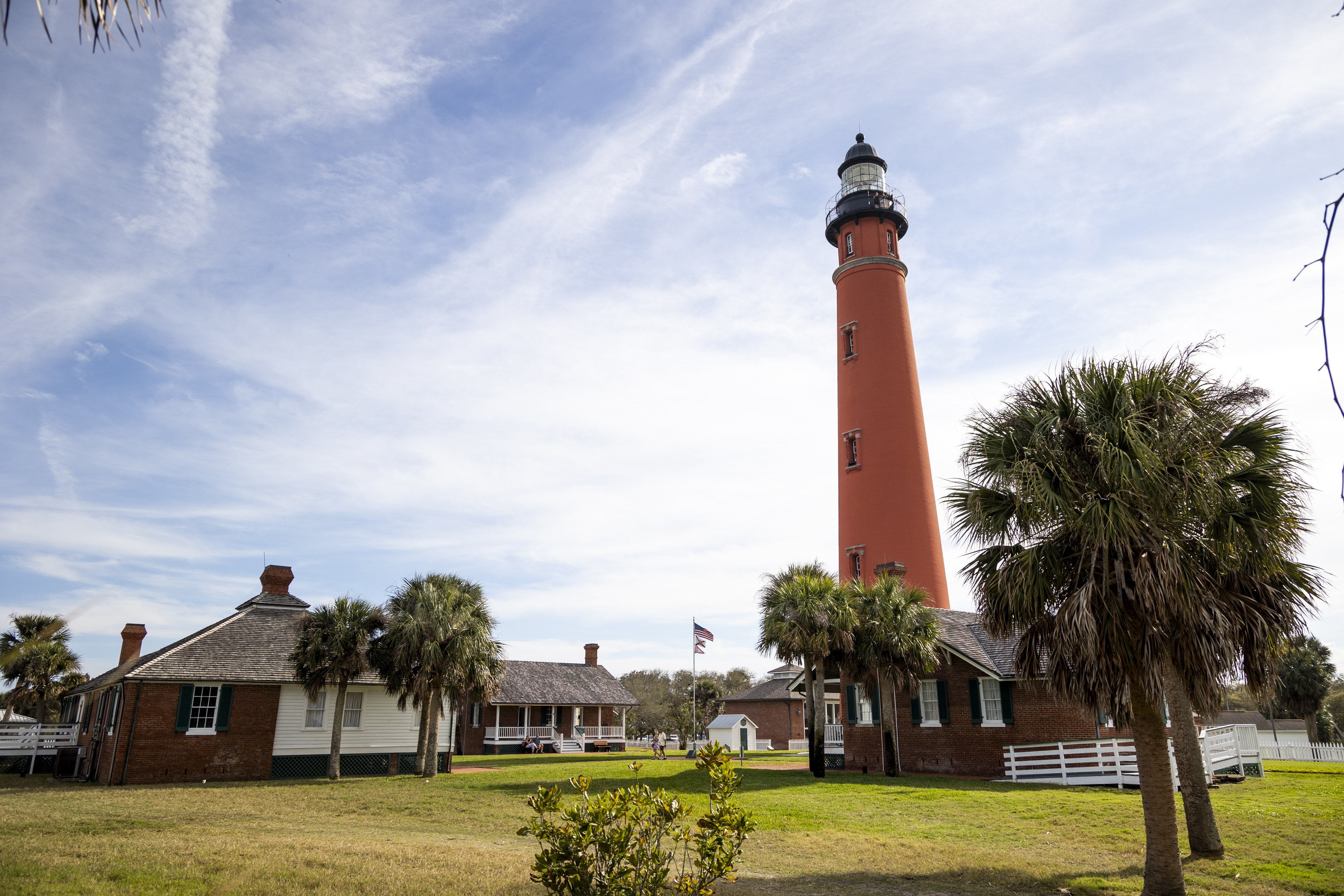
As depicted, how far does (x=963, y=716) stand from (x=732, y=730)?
20019 millimetres

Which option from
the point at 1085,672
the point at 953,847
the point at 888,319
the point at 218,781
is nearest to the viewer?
the point at 1085,672

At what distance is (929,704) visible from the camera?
90.3 ft

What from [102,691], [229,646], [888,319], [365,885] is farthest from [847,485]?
[102,691]

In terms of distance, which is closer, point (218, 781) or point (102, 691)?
point (218, 781)

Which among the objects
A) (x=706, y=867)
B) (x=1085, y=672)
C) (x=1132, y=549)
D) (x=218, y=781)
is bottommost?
(x=218, y=781)

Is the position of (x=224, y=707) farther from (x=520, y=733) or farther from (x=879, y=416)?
(x=879, y=416)

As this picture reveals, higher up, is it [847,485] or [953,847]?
[847,485]

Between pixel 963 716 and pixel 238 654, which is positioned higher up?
pixel 238 654

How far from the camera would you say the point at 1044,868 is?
37.0 feet

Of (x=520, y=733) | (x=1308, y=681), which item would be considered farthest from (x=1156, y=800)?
(x=1308, y=681)

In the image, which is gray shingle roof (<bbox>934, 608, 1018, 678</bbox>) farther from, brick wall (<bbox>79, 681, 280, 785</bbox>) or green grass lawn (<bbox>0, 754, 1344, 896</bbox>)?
brick wall (<bbox>79, 681, 280, 785</bbox>)

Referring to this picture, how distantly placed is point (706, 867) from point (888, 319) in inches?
1178

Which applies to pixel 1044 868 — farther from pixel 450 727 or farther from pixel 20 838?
pixel 450 727

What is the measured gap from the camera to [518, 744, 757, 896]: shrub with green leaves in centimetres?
615
